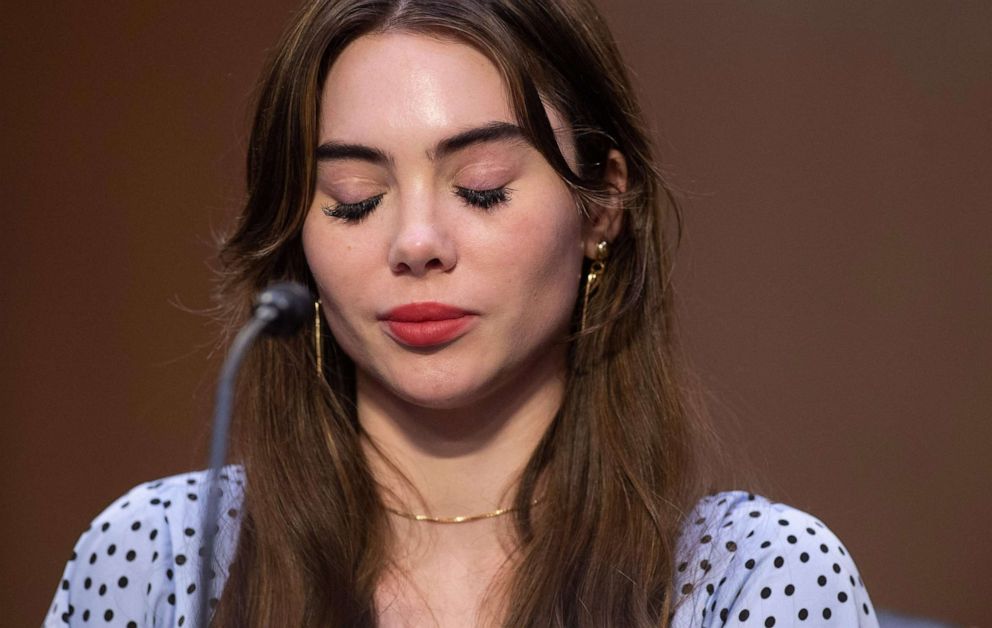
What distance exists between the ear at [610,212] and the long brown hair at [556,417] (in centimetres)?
1

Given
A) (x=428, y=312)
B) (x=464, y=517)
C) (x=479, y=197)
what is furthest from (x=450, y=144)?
(x=464, y=517)

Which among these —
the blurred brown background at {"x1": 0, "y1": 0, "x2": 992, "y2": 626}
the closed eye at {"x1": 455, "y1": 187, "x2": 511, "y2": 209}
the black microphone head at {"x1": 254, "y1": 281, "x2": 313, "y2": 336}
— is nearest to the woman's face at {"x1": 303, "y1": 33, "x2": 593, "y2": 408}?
the closed eye at {"x1": 455, "y1": 187, "x2": 511, "y2": 209}

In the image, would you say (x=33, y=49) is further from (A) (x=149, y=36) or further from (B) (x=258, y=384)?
(B) (x=258, y=384)

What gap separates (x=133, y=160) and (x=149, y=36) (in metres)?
0.26

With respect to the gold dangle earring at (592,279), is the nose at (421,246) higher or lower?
higher

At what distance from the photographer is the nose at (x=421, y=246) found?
66.4 inches

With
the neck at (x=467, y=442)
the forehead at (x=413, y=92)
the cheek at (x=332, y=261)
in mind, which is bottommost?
the neck at (x=467, y=442)

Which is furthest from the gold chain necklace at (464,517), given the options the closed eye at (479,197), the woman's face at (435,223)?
the closed eye at (479,197)

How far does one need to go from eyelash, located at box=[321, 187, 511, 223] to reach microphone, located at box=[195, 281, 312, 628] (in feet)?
1.80

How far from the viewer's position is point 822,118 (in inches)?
112

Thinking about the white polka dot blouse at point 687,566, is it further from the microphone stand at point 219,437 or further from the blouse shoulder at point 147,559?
the microphone stand at point 219,437

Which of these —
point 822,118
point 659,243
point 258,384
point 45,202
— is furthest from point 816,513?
point 45,202

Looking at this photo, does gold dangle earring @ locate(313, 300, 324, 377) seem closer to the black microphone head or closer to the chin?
the chin

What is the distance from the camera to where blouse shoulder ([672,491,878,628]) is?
1.73 metres
